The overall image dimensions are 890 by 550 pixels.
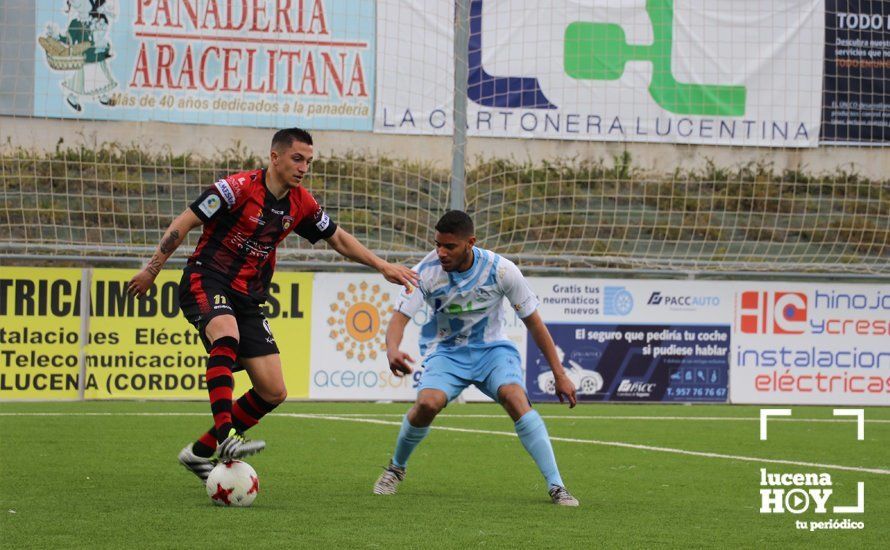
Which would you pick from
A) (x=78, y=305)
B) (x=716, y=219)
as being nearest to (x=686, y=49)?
(x=716, y=219)

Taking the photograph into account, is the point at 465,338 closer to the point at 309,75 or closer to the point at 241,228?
the point at 241,228

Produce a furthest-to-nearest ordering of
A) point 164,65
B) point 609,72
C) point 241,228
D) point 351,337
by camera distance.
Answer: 1. point 609,72
2. point 164,65
3. point 351,337
4. point 241,228

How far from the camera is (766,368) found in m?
15.6

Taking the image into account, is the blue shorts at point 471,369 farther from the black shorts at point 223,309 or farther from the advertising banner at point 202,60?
the advertising banner at point 202,60

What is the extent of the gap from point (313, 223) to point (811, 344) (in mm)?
9356

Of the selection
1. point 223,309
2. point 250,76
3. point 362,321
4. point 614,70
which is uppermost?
point 614,70

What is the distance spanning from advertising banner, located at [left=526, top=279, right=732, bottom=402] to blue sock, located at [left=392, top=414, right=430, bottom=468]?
7.68 m

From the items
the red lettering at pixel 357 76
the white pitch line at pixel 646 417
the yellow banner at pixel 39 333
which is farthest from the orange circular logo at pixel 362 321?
the yellow banner at pixel 39 333

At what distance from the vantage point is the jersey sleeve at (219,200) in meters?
7.38

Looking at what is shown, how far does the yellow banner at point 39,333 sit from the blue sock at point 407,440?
774cm

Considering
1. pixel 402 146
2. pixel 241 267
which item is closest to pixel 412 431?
pixel 241 267

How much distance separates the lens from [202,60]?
15430 millimetres

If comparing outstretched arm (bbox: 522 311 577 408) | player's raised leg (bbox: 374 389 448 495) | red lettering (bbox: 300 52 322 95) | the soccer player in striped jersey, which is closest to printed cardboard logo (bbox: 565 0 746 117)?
red lettering (bbox: 300 52 322 95)

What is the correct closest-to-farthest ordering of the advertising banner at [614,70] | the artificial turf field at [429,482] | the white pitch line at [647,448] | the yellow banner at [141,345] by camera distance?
the artificial turf field at [429,482] → the white pitch line at [647,448] → the yellow banner at [141,345] → the advertising banner at [614,70]
